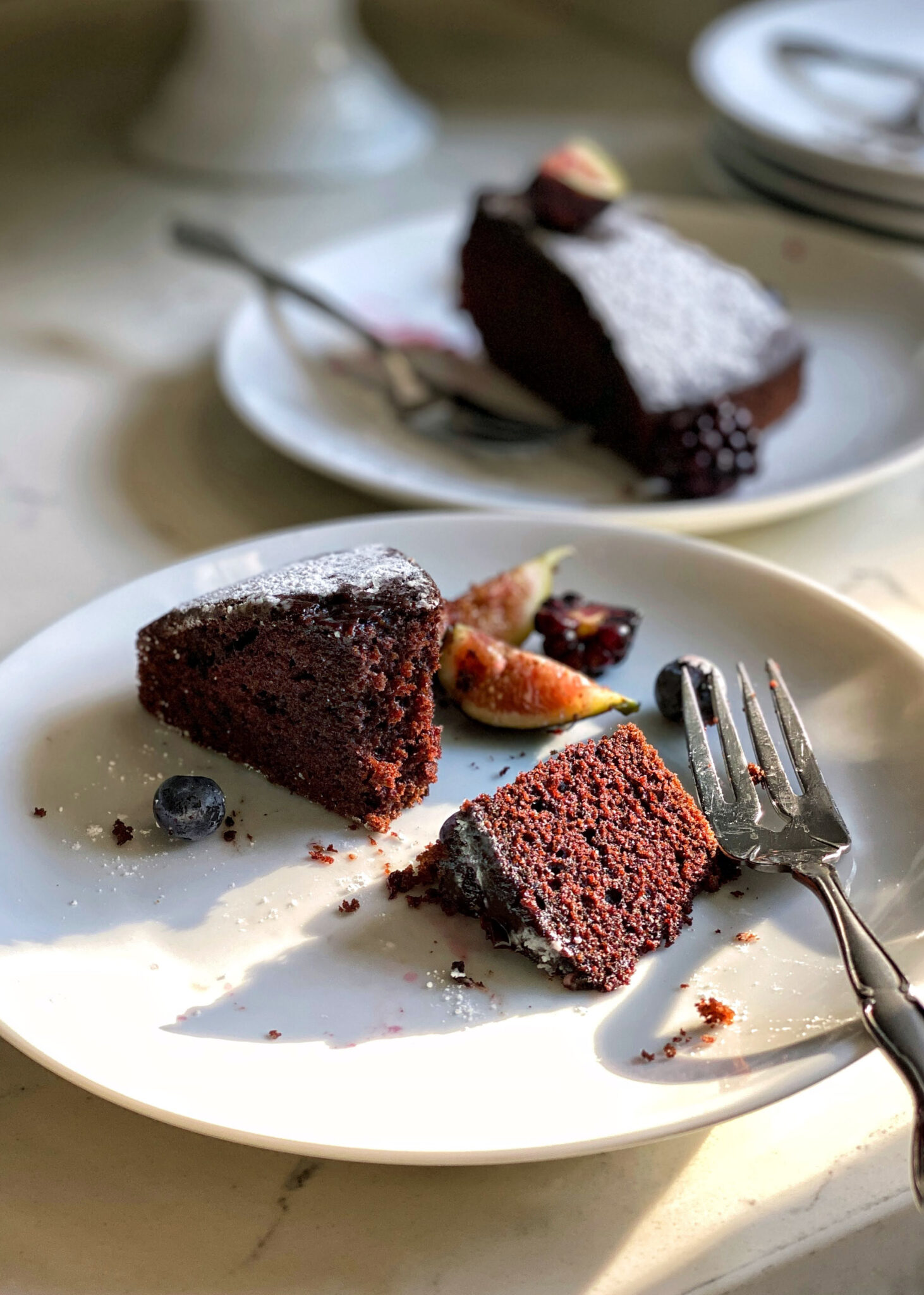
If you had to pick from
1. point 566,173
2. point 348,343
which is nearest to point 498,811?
point 348,343

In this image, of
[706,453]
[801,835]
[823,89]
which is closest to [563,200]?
[706,453]

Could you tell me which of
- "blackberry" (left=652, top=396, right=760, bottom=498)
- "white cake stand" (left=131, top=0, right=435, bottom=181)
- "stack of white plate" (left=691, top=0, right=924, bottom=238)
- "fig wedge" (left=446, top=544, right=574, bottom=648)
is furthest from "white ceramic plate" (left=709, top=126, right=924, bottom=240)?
"fig wedge" (left=446, top=544, right=574, bottom=648)

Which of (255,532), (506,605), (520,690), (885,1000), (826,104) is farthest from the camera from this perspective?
(826,104)

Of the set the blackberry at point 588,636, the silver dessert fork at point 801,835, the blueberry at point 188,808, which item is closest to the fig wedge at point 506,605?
the blackberry at point 588,636

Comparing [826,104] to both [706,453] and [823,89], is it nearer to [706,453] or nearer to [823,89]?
[823,89]

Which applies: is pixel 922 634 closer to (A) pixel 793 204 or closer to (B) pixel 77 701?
(B) pixel 77 701

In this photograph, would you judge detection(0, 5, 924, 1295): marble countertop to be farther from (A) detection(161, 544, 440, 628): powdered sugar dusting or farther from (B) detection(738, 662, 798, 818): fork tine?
(A) detection(161, 544, 440, 628): powdered sugar dusting

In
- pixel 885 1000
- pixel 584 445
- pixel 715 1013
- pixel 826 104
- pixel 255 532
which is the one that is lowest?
pixel 255 532
